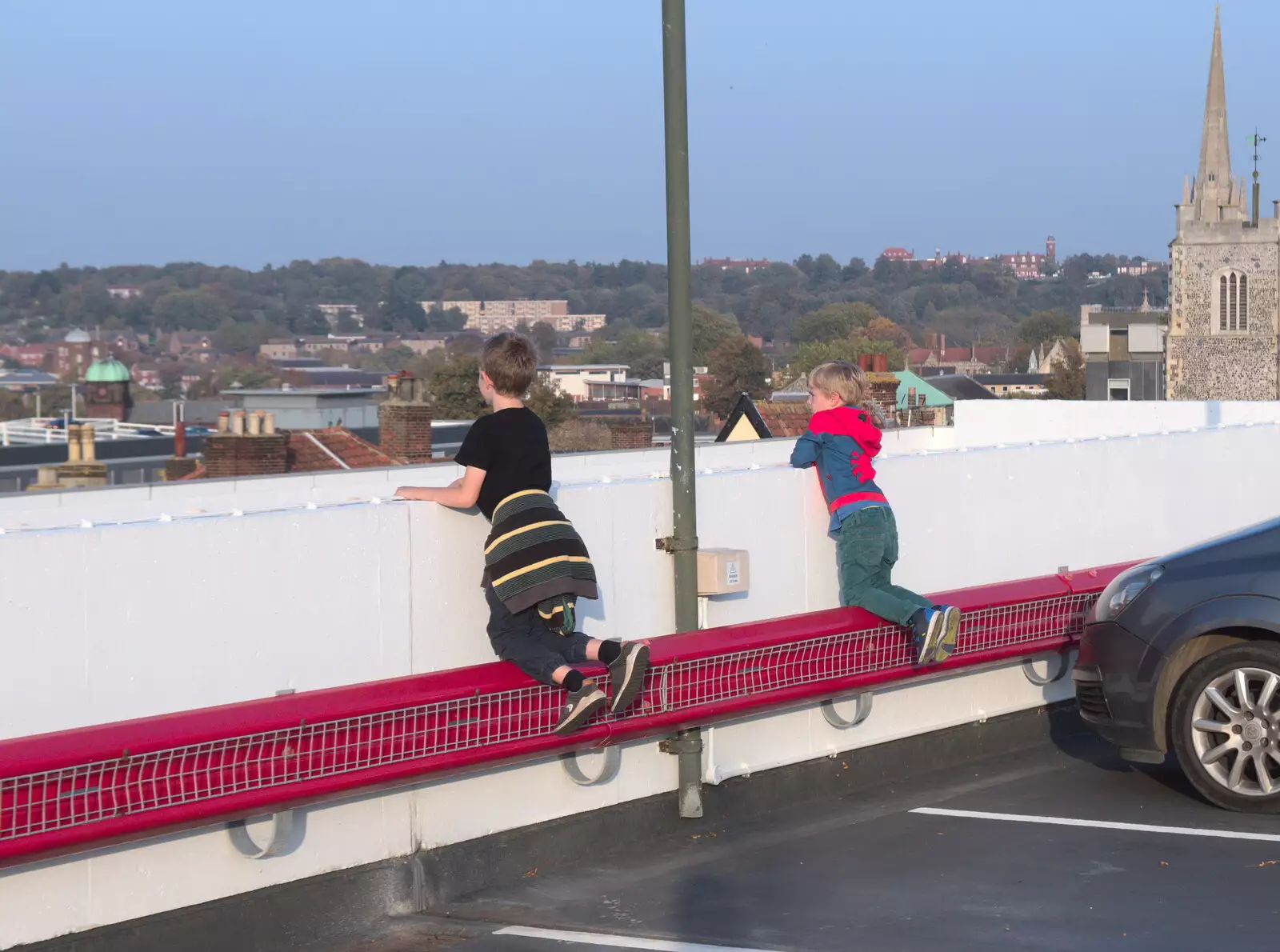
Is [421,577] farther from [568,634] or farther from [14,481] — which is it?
[14,481]

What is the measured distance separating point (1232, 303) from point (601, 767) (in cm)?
13723

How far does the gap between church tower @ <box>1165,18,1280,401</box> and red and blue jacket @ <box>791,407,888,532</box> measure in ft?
434

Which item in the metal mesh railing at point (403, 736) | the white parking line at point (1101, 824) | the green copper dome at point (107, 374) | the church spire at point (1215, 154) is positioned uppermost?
the church spire at point (1215, 154)

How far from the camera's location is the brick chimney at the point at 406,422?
36.9 meters

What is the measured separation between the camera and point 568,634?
6.76 m

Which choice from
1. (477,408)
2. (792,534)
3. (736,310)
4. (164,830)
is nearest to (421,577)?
(164,830)

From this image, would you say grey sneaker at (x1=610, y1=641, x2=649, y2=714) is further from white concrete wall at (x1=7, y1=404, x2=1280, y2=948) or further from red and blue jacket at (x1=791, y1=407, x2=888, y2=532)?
red and blue jacket at (x1=791, y1=407, x2=888, y2=532)

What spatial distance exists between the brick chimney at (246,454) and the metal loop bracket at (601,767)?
25.4m

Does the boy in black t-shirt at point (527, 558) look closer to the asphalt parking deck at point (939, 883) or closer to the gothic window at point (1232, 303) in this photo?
the asphalt parking deck at point (939, 883)

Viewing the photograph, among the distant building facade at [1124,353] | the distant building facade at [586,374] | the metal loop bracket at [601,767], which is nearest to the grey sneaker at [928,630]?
the metal loop bracket at [601,767]

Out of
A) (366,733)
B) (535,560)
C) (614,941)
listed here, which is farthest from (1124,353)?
(366,733)

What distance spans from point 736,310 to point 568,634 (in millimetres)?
177780

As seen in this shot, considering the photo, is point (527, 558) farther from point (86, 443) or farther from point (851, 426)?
→ point (86, 443)

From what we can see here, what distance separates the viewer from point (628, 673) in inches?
262
